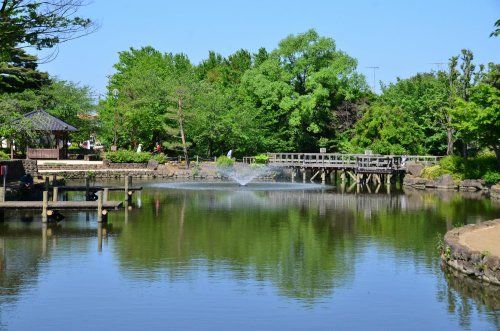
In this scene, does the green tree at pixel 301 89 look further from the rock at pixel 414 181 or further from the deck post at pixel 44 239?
the deck post at pixel 44 239

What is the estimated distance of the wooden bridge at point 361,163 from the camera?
194 feet

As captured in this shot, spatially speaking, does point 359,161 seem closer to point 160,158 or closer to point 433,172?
point 433,172

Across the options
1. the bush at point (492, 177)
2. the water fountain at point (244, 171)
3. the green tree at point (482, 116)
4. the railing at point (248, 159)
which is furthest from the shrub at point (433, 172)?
the railing at point (248, 159)

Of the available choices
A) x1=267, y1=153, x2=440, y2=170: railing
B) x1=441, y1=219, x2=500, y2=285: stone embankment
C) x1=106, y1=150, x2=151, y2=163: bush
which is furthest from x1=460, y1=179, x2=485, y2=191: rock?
x1=441, y1=219, x2=500, y2=285: stone embankment

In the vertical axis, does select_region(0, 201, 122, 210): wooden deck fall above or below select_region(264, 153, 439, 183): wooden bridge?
below

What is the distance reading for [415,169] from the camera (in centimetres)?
5841

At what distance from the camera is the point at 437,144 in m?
67.3

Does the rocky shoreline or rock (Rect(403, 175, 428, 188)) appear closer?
the rocky shoreline

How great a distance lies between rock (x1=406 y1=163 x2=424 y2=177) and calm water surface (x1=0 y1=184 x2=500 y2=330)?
20.1m

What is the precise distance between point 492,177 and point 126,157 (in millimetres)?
28719

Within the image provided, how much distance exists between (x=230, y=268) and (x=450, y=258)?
240 inches

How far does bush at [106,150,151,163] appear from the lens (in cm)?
6531

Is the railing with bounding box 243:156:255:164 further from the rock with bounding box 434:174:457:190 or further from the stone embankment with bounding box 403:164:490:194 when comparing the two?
the rock with bounding box 434:174:457:190

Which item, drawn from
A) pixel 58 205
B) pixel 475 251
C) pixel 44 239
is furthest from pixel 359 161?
pixel 475 251
